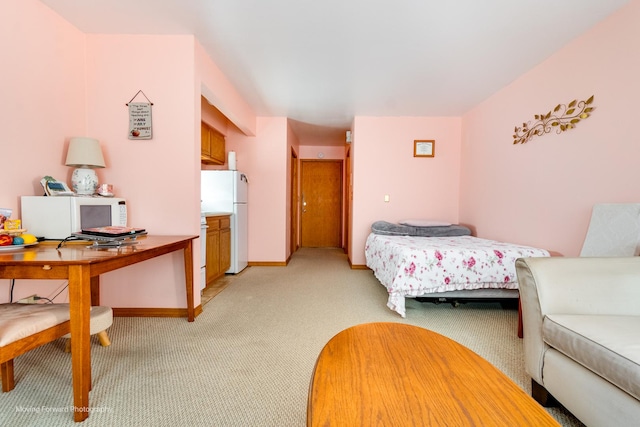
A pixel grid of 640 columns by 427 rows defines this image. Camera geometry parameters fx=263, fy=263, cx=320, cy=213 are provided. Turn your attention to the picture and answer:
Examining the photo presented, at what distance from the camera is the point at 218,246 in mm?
3184

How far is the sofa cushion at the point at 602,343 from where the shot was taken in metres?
0.87

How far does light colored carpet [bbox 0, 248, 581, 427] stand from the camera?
120 centimetres

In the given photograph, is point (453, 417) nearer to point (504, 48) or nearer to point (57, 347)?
point (57, 347)

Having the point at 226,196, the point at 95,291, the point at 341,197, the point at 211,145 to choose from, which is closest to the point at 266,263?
the point at 226,196

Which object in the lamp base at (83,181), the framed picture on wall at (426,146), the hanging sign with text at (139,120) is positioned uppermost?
the framed picture on wall at (426,146)

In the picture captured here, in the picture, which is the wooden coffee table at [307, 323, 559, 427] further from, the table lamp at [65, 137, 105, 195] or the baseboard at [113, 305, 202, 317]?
the table lamp at [65, 137, 105, 195]

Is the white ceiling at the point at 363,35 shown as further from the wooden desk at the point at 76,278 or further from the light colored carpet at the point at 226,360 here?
the light colored carpet at the point at 226,360

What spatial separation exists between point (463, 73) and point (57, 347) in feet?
13.2

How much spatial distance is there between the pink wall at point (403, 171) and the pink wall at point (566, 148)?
1.94 feet

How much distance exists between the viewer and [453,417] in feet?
2.15

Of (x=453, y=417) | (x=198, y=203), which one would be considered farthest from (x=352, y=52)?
(x=453, y=417)

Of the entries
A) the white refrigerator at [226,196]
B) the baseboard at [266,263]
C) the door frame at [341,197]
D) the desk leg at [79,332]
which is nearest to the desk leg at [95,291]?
the desk leg at [79,332]

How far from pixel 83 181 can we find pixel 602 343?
298 centimetres

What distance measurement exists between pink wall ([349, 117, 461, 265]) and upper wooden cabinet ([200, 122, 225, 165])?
2.02 m
